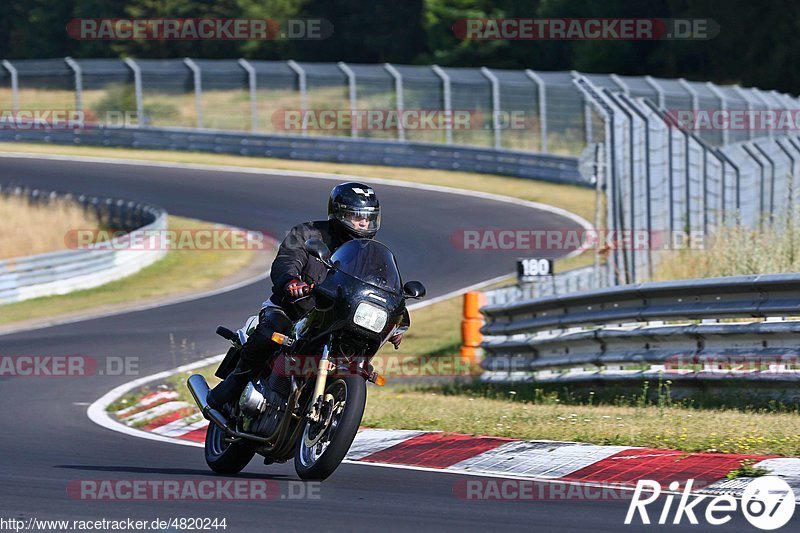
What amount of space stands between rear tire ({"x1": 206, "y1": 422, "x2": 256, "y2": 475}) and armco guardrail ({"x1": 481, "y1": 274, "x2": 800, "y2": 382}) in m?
4.01

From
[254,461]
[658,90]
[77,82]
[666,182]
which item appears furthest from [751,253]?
[77,82]

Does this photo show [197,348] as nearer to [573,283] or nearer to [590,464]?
[573,283]

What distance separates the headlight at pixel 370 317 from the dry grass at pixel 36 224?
67.6 ft

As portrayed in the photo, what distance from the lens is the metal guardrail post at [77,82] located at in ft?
141

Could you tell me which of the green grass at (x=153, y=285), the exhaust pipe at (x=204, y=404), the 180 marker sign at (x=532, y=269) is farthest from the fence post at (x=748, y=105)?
the exhaust pipe at (x=204, y=404)

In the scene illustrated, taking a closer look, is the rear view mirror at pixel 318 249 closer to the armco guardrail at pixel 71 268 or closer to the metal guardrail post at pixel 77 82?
the armco guardrail at pixel 71 268

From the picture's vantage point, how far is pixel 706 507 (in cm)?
635

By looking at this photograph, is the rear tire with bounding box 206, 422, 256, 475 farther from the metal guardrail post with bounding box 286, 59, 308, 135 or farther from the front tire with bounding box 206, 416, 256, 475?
the metal guardrail post with bounding box 286, 59, 308, 135

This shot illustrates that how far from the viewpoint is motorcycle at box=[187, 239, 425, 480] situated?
701 centimetres

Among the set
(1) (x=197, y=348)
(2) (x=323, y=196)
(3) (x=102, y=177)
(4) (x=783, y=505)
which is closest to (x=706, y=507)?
(4) (x=783, y=505)

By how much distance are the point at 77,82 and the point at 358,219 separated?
124ft

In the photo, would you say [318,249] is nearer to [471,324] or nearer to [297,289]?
[297,289]

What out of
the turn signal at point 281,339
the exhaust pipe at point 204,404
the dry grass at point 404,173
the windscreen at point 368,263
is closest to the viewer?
the windscreen at point 368,263

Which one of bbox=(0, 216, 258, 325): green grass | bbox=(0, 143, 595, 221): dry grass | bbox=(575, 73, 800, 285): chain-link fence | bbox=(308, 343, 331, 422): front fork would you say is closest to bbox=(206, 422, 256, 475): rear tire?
bbox=(308, 343, 331, 422): front fork
